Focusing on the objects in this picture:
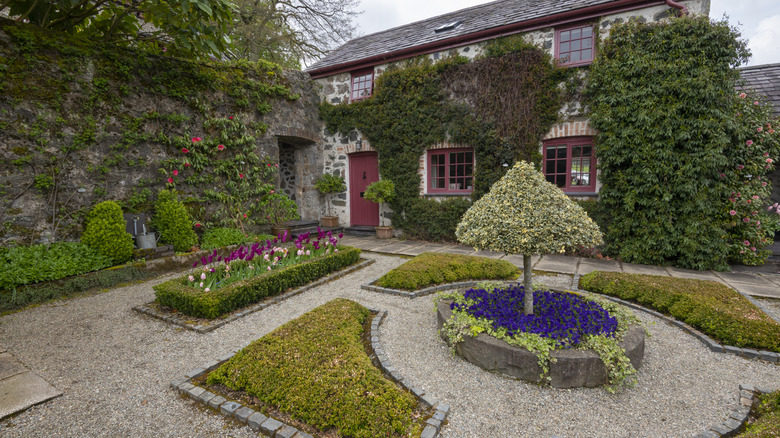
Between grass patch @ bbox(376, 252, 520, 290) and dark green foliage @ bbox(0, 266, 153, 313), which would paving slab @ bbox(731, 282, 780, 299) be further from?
dark green foliage @ bbox(0, 266, 153, 313)

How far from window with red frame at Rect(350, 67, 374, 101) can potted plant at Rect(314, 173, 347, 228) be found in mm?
2537

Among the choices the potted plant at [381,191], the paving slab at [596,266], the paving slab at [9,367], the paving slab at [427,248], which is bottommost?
the paving slab at [9,367]

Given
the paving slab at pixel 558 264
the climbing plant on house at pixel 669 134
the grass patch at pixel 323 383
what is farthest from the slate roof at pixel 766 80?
the grass patch at pixel 323 383

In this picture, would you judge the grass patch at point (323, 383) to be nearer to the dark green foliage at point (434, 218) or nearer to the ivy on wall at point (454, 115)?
the dark green foliage at point (434, 218)

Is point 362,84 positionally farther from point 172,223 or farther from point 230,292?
point 230,292

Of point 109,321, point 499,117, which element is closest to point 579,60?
point 499,117

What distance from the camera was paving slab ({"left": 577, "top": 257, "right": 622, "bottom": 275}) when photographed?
6078 mm

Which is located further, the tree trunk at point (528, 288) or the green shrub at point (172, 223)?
the green shrub at point (172, 223)

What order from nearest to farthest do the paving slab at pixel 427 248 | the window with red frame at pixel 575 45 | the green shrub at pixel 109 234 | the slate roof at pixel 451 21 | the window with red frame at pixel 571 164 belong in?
the green shrub at pixel 109 234
the window with red frame at pixel 575 45
the window with red frame at pixel 571 164
the paving slab at pixel 427 248
the slate roof at pixel 451 21

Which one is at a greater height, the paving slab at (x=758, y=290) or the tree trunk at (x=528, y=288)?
the tree trunk at (x=528, y=288)

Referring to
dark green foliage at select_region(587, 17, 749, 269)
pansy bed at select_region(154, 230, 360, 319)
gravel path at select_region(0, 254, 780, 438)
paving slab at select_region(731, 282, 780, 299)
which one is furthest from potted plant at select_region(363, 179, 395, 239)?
paving slab at select_region(731, 282, 780, 299)

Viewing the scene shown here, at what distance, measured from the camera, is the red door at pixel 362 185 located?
9.96 metres

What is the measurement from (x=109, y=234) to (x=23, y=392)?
11.4 ft

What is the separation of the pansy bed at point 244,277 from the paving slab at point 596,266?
4.44 m
